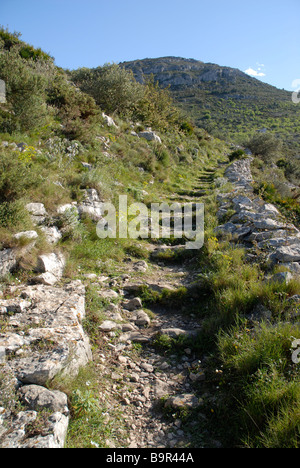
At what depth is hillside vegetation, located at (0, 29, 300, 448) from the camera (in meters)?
2.25

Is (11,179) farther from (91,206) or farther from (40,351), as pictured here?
(40,351)

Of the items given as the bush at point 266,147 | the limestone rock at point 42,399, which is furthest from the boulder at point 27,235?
the bush at point 266,147

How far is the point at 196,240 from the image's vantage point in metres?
6.26

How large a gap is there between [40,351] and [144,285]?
2242 mm

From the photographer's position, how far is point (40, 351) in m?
2.51

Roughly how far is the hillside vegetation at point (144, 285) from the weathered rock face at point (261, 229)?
202 millimetres

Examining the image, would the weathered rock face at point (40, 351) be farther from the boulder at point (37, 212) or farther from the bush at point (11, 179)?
the bush at point (11, 179)

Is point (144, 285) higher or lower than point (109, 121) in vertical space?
lower

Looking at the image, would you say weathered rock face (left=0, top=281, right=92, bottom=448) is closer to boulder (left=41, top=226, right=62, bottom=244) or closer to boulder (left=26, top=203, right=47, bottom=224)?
boulder (left=41, top=226, right=62, bottom=244)

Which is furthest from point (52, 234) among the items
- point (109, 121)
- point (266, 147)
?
point (266, 147)

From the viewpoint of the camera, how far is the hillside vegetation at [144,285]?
88.7 inches

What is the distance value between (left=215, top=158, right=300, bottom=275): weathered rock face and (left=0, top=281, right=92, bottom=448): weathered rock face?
127 inches

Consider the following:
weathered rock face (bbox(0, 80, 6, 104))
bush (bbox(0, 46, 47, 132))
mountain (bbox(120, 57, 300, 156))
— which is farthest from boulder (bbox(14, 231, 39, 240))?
mountain (bbox(120, 57, 300, 156))
